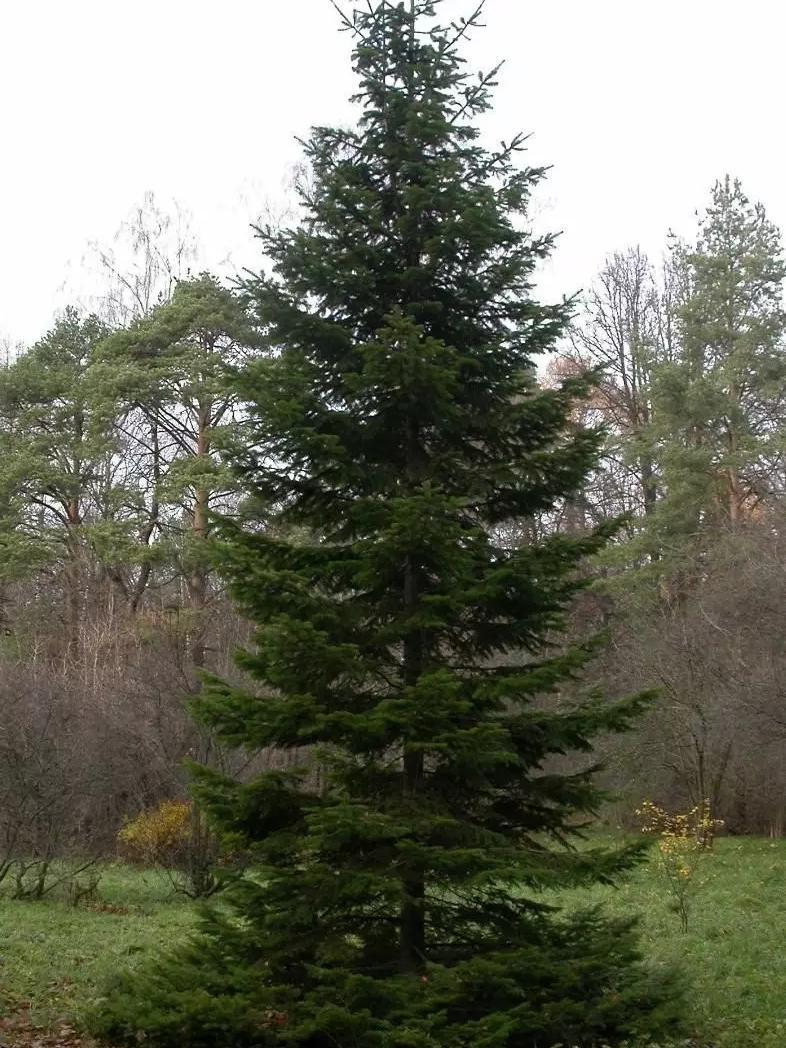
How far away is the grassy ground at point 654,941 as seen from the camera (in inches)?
374

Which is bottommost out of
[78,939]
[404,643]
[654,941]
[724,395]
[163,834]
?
[78,939]

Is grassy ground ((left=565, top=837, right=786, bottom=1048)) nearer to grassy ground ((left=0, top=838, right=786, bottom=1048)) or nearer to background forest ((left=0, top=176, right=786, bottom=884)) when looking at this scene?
grassy ground ((left=0, top=838, right=786, bottom=1048))

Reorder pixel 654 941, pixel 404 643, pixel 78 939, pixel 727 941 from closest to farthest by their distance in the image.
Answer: pixel 404 643 → pixel 727 941 → pixel 654 941 → pixel 78 939

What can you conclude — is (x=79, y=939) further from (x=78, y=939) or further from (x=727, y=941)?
(x=727, y=941)

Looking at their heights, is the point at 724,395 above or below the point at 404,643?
above

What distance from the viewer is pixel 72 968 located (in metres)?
11.5

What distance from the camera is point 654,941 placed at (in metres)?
12.6

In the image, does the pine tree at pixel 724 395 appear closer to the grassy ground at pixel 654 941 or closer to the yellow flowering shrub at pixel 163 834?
the grassy ground at pixel 654 941

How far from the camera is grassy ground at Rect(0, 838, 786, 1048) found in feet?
31.2

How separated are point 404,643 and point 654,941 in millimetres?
6735

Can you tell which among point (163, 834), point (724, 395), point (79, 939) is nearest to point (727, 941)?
point (79, 939)

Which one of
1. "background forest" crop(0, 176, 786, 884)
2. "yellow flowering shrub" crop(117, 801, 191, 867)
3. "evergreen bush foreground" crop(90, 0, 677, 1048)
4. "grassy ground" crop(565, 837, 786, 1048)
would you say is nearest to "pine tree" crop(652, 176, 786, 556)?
"background forest" crop(0, 176, 786, 884)

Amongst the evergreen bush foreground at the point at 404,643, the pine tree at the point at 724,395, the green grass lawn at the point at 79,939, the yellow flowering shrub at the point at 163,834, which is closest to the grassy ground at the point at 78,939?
the green grass lawn at the point at 79,939

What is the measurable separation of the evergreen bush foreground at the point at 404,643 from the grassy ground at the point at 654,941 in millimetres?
2128
